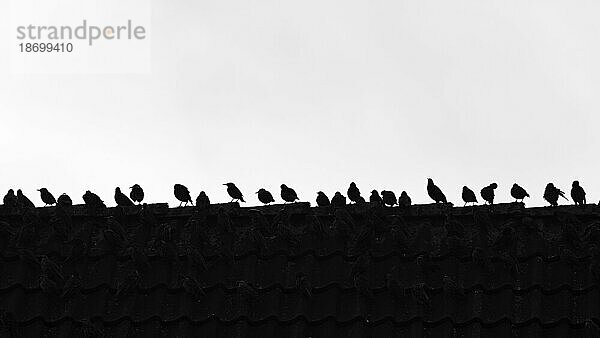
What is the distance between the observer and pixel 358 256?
8.14 m

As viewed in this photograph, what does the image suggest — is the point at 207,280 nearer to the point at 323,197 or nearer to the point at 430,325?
the point at 430,325

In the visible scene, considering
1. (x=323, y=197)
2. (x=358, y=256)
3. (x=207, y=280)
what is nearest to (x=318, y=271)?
(x=358, y=256)

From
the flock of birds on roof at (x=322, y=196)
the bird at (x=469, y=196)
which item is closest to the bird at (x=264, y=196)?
the flock of birds on roof at (x=322, y=196)

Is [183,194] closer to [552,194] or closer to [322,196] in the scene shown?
[322,196]

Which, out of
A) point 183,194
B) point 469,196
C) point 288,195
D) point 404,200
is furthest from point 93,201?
point 469,196

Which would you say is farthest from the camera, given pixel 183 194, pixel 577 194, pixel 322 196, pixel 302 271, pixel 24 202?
pixel 322 196

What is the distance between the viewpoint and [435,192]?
1016cm

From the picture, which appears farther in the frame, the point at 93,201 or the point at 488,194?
the point at 488,194

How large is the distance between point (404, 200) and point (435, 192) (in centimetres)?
91

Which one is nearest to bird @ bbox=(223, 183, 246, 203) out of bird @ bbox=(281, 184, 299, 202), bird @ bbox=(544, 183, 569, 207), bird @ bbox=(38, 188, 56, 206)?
bird @ bbox=(281, 184, 299, 202)

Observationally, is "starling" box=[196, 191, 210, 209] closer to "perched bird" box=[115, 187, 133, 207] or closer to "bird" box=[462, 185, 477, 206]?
"perched bird" box=[115, 187, 133, 207]

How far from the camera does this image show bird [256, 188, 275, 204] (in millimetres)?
10305

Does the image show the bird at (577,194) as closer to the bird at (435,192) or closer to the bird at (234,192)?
Result: the bird at (435,192)

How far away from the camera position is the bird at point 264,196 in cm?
1030
